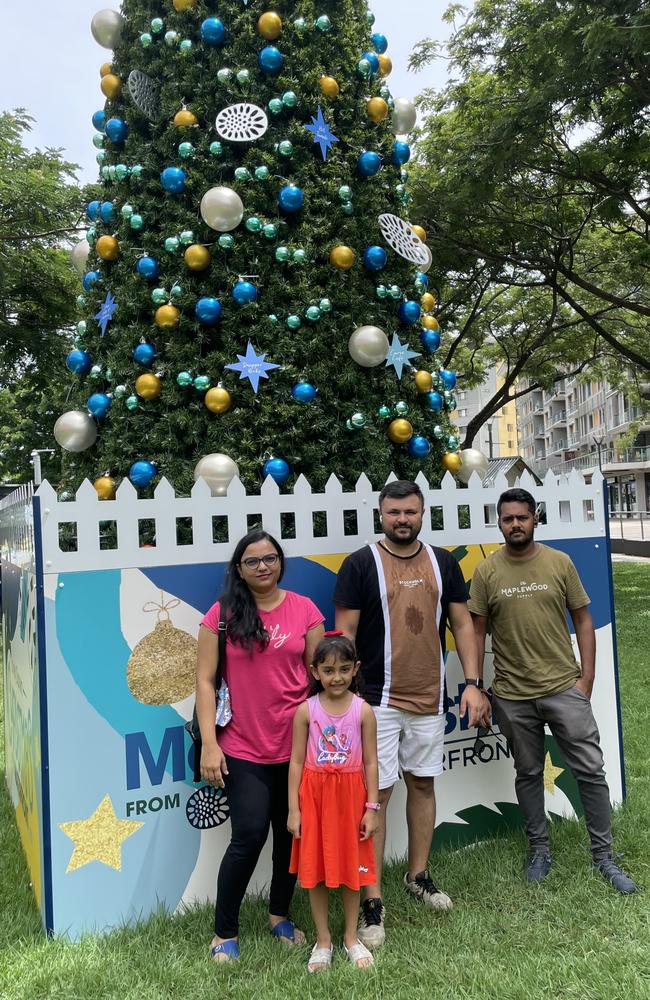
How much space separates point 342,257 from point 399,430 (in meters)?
1.11

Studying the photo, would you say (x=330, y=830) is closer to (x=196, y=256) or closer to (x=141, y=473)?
(x=141, y=473)

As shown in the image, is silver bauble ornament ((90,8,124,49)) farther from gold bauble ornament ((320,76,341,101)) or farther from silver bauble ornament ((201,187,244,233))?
silver bauble ornament ((201,187,244,233))

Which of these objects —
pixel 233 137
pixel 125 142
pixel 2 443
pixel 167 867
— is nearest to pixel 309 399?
pixel 233 137

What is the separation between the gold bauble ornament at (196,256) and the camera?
15.1 feet

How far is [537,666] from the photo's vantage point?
392 cm

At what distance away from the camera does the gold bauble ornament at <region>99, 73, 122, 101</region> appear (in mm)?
5035

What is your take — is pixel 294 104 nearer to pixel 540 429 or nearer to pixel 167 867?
pixel 167 867

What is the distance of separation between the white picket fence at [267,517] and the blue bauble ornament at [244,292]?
4.05 ft

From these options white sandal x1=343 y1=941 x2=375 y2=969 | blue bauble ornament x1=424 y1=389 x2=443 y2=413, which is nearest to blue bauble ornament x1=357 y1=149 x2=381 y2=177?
blue bauble ornament x1=424 y1=389 x2=443 y2=413

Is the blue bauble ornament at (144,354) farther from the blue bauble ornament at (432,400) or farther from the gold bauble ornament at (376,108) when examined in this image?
the gold bauble ornament at (376,108)

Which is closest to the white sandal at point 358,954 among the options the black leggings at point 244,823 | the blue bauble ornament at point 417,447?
the black leggings at point 244,823

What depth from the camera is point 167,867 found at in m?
3.68

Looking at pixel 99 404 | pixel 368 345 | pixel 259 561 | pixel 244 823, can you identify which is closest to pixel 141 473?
pixel 99 404

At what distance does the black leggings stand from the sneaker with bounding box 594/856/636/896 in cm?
158
